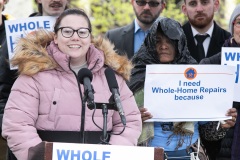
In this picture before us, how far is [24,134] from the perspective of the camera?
5.32 m

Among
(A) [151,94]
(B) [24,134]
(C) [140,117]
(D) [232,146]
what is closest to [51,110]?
(B) [24,134]

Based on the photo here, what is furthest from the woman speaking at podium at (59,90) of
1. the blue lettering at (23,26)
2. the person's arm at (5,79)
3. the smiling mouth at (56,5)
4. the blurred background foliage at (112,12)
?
the blurred background foliage at (112,12)

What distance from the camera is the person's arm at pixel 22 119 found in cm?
532

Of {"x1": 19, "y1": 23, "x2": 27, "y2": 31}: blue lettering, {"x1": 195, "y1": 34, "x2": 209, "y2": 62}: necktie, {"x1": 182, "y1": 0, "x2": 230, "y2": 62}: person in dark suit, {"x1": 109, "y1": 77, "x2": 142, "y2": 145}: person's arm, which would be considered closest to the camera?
{"x1": 109, "y1": 77, "x2": 142, "y2": 145}: person's arm

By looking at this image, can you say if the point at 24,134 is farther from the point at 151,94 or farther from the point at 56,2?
the point at 56,2

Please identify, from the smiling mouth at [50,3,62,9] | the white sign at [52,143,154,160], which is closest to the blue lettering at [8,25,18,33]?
the smiling mouth at [50,3,62,9]

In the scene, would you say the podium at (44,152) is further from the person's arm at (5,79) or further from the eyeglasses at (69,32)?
the person's arm at (5,79)

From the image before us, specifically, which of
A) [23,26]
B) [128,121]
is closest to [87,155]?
[128,121]

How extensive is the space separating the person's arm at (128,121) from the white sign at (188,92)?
1.84 ft

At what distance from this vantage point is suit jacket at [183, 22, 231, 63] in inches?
314

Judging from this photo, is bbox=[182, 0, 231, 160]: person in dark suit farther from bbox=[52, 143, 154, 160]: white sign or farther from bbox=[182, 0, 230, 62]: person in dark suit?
bbox=[52, 143, 154, 160]: white sign

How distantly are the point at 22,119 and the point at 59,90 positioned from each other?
368 millimetres

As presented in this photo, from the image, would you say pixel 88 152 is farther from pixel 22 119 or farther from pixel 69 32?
pixel 69 32

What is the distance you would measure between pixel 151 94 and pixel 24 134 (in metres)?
1.48
